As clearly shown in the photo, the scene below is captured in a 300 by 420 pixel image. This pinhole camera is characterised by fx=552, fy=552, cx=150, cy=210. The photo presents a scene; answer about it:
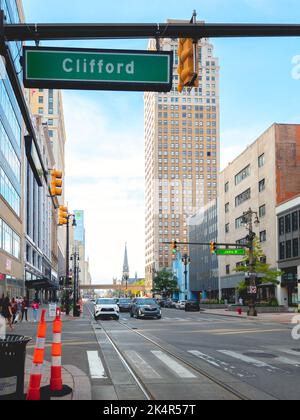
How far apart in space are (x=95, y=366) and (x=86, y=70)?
7.63 m

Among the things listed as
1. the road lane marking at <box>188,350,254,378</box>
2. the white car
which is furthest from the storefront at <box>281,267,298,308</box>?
the road lane marking at <box>188,350,254,378</box>

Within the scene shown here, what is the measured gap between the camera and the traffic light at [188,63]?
8672mm

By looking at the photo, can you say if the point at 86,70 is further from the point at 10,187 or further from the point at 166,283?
the point at 166,283

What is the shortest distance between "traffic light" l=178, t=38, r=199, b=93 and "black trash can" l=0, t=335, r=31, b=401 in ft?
15.6

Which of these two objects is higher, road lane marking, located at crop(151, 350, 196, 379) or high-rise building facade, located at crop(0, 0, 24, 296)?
high-rise building facade, located at crop(0, 0, 24, 296)

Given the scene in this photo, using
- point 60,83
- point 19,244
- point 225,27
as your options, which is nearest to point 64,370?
point 60,83

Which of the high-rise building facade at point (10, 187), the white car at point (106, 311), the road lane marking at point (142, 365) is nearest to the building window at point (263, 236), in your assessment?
the high-rise building facade at point (10, 187)

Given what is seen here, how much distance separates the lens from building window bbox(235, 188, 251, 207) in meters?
81.7

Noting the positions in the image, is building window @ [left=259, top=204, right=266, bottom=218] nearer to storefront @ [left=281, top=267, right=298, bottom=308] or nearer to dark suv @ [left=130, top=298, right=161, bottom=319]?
storefront @ [left=281, top=267, right=298, bottom=308]

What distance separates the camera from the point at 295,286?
63719 millimetres

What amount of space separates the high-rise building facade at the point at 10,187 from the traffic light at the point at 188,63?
32270mm

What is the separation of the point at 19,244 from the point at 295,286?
31.5m

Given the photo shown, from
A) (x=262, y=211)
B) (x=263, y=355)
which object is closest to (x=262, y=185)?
(x=262, y=211)

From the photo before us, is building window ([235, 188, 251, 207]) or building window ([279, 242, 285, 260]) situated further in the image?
building window ([235, 188, 251, 207])
